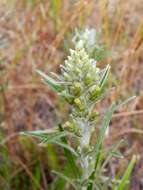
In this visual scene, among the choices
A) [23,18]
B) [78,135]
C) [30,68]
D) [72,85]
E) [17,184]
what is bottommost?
[17,184]

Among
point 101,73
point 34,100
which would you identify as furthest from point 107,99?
point 101,73

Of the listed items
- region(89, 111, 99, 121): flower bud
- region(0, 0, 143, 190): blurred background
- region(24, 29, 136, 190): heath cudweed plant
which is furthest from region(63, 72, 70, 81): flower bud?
region(0, 0, 143, 190): blurred background

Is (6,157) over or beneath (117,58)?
beneath

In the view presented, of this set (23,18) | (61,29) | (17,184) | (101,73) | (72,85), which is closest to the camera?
(72,85)

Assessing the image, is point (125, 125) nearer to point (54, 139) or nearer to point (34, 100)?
point (34, 100)

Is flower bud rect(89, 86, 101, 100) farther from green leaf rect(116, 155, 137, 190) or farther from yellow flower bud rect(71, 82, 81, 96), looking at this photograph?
green leaf rect(116, 155, 137, 190)

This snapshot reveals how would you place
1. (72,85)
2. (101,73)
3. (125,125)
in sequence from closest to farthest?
(72,85)
(101,73)
(125,125)

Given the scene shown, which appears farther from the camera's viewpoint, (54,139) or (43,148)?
(43,148)

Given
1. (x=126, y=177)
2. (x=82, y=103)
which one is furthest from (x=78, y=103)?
(x=126, y=177)
